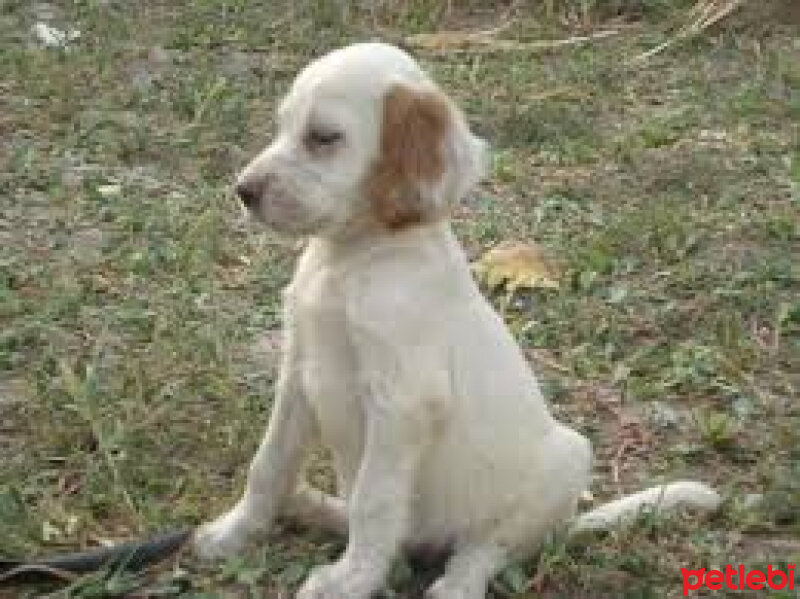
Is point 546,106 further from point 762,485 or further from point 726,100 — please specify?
point 762,485

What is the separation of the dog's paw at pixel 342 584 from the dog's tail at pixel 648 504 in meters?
0.59

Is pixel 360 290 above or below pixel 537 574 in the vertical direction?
above

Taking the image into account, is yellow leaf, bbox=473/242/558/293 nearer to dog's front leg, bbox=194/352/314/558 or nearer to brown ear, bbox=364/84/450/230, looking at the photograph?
dog's front leg, bbox=194/352/314/558

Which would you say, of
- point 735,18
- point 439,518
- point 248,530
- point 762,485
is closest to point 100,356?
point 248,530

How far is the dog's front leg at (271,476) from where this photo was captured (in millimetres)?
3521

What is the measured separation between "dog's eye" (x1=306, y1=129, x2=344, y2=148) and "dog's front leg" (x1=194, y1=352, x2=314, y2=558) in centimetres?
55

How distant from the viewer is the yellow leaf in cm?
528

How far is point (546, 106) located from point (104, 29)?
Answer: 2.16 m

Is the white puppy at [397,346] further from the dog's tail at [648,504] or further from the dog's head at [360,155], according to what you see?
the dog's tail at [648,504]

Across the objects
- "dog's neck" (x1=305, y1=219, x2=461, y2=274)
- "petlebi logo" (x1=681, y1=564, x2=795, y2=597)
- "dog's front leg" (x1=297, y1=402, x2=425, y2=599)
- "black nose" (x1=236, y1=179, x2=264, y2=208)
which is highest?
"black nose" (x1=236, y1=179, x2=264, y2=208)

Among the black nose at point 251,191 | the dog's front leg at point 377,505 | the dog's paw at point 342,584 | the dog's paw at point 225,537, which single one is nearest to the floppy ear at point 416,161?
the black nose at point 251,191

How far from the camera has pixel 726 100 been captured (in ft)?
23.4

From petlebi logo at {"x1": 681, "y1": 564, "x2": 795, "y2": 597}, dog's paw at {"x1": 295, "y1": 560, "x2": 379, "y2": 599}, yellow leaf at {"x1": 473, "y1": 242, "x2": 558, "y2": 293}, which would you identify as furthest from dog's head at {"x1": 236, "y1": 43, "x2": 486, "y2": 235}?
yellow leaf at {"x1": 473, "y1": 242, "x2": 558, "y2": 293}

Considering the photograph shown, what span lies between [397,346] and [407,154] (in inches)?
15.0
